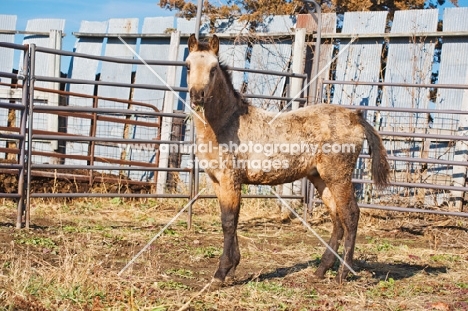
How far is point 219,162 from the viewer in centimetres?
532

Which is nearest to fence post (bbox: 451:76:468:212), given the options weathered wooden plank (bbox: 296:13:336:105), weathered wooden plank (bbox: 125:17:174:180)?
weathered wooden plank (bbox: 296:13:336:105)

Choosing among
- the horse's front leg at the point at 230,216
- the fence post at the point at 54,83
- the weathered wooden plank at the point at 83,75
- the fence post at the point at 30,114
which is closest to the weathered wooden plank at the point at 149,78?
the weathered wooden plank at the point at 83,75

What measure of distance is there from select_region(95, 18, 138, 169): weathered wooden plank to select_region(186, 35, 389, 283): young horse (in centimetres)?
574

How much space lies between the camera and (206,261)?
614 cm

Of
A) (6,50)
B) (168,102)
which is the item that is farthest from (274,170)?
(6,50)

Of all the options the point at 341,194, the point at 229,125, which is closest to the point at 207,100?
the point at 229,125

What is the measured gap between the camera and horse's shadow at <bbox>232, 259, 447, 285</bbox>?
566 centimetres

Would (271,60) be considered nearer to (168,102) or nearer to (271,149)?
(168,102)

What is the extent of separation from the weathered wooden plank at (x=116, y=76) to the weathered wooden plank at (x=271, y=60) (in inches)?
94.3

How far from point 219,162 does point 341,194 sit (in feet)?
4.07

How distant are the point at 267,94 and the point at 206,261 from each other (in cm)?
450

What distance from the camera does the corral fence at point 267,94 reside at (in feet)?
26.5

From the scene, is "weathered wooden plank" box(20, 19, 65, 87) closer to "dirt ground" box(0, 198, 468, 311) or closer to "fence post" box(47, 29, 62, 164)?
"fence post" box(47, 29, 62, 164)

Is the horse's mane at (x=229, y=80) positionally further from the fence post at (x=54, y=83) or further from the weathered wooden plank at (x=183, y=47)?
the fence post at (x=54, y=83)
